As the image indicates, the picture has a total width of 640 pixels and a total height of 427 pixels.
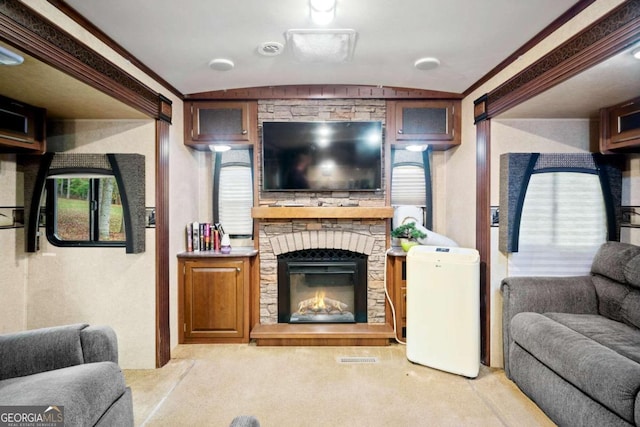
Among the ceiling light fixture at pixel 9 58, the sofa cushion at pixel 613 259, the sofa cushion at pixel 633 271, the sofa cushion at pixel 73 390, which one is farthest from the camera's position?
the sofa cushion at pixel 613 259

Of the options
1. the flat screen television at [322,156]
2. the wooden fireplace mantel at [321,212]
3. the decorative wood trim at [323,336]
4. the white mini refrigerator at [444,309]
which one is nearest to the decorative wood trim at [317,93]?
the flat screen television at [322,156]

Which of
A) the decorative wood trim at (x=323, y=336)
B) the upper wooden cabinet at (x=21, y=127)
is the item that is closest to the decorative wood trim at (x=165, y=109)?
the upper wooden cabinet at (x=21, y=127)

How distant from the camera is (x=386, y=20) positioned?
2043 millimetres

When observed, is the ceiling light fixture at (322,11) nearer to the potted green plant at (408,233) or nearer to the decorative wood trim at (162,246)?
the decorative wood trim at (162,246)

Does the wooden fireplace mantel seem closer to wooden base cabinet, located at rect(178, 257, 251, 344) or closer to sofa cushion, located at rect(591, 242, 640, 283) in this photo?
wooden base cabinet, located at rect(178, 257, 251, 344)

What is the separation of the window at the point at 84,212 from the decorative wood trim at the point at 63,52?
0.80m

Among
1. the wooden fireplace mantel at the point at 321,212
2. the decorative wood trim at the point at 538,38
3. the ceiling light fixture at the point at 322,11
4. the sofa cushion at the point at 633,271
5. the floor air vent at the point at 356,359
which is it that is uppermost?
the ceiling light fixture at the point at 322,11

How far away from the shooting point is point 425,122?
338 cm

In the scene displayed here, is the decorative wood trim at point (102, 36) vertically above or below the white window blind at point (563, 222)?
above

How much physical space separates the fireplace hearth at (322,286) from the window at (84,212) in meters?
1.52

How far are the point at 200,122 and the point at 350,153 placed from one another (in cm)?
150

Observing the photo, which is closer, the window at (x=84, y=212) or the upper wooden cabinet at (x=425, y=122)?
→ the window at (x=84, y=212)

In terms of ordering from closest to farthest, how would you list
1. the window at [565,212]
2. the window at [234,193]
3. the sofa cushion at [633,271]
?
the sofa cushion at [633,271], the window at [565,212], the window at [234,193]

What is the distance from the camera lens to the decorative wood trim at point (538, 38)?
6.06 feet
